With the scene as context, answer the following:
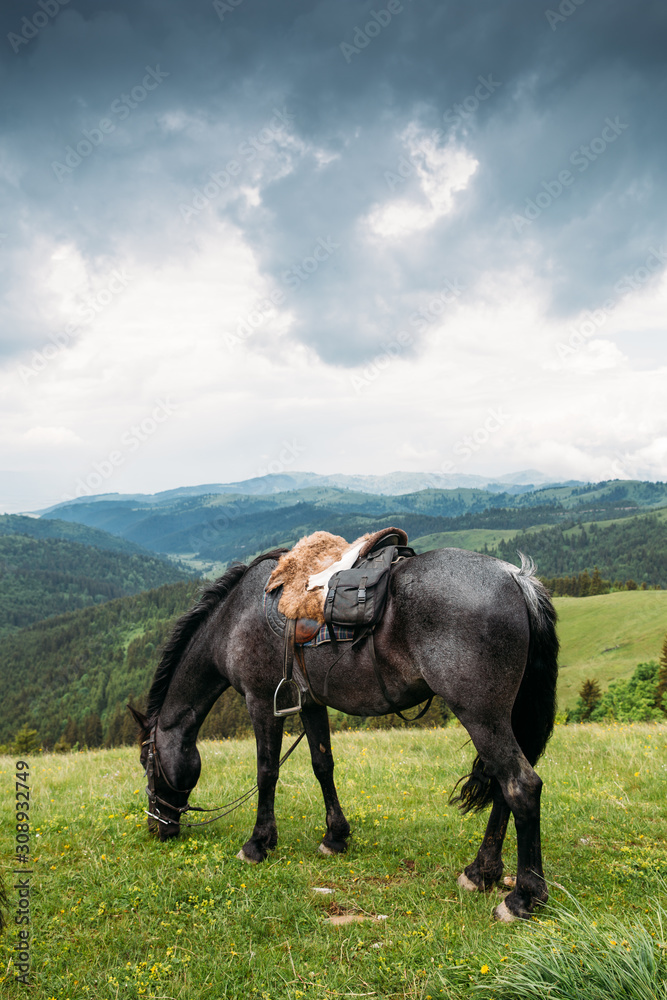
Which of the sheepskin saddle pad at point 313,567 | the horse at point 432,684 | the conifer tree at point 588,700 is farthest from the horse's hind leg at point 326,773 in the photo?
the conifer tree at point 588,700

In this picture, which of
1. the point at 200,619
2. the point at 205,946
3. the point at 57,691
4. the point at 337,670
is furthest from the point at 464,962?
the point at 57,691

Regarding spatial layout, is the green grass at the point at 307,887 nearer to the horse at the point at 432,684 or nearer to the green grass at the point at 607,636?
the horse at the point at 432,684

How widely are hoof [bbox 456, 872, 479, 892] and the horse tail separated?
74cm

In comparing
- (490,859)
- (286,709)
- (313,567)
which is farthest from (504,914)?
(313,567)

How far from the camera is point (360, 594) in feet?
18.9

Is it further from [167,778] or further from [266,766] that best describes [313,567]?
[167,778]

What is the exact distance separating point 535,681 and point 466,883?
7.34ft

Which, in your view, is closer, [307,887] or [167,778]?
[307,887]

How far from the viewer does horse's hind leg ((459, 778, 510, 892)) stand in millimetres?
5684

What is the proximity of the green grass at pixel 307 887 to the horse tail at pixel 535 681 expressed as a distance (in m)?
1.18

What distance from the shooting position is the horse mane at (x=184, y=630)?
7.52 m

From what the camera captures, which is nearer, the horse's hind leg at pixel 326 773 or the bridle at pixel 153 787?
the horse's hind leg at pixel 326 773

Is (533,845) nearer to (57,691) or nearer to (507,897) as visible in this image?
(507,897)

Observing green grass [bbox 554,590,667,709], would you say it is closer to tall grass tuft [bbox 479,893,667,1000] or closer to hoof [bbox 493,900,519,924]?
hoof [bbox 493,900,519,924]
